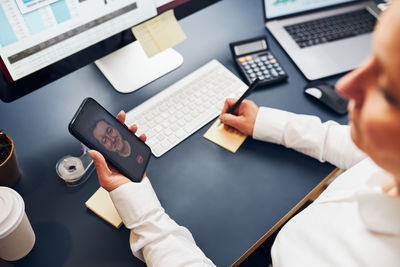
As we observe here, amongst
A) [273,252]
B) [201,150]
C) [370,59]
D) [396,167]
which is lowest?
[273,252]

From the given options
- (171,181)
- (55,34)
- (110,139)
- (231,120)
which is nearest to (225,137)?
(231,120)

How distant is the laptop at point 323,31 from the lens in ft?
2.98

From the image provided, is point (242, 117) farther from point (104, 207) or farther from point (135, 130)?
point (104, 207)

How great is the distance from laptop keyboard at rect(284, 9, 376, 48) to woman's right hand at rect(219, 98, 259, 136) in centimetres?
29

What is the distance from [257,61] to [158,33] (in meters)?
0.27

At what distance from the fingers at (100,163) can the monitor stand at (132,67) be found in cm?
29

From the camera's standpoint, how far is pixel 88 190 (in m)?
0.72

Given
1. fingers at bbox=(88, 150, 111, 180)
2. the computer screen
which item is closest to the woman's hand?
fingers at bbox=(88, 150, 111, 180)

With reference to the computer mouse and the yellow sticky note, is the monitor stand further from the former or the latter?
the computer mouse

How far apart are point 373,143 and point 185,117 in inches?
19.7

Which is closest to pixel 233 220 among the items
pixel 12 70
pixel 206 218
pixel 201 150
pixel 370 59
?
pixel 206 218

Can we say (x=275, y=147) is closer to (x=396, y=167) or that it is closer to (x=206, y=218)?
(x=206, y=218)

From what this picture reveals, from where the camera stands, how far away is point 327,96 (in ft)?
2.70

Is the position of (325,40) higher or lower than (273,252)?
higher
